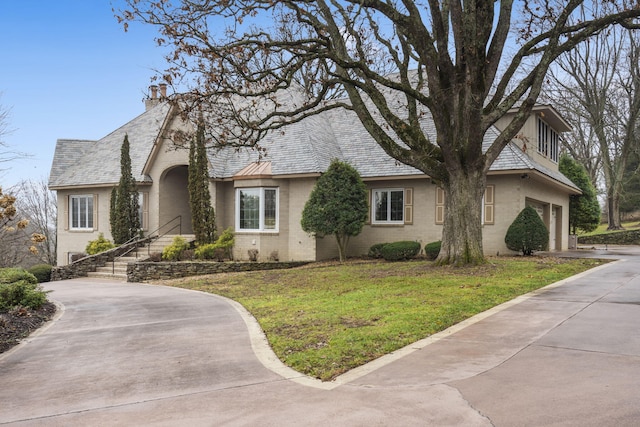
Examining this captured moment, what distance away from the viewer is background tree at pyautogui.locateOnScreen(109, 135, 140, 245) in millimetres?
23094

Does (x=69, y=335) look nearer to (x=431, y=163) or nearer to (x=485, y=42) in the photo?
(x=431, y=163)

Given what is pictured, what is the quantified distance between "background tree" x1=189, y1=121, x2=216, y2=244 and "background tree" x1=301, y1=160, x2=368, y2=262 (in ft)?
14.9

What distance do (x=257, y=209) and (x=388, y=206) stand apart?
5563mm

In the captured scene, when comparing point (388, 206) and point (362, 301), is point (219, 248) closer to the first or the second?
point (388, 206)

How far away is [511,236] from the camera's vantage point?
18.3 m

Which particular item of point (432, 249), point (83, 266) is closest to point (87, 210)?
point (83, 266)

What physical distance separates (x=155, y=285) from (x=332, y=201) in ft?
22.5

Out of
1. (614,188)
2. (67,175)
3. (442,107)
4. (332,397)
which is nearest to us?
(332,397)

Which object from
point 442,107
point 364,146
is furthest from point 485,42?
point 364,146

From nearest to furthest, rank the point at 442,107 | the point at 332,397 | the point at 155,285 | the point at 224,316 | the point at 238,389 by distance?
1. the point at 332,397
2. the point at 238,389
3. the point at 224,316
4. the point at 442,107
5. the point at 155,285

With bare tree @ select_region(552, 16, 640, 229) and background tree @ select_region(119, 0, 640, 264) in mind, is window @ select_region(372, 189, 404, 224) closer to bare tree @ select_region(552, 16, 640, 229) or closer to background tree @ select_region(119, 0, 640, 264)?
background tree @ select_region(119, 0, 640, 264)

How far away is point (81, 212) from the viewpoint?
86.2 feet

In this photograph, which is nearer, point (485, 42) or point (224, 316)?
point (224, 316)

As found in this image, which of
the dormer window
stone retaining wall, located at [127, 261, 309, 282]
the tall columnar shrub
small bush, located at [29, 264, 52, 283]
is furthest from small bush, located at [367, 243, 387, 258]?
small bush, located at [29, 264, 52, 283]
